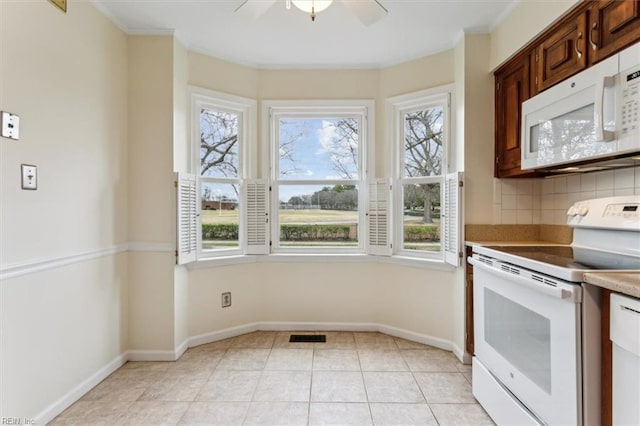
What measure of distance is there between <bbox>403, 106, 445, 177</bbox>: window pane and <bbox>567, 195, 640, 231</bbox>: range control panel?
1.17m

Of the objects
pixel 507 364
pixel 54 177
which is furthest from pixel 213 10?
pixel 507 364

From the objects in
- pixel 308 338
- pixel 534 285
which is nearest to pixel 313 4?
pixel 534 285

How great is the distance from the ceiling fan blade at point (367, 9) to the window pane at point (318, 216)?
1.79 metres

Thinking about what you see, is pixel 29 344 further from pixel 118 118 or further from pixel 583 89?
pixel 583 89

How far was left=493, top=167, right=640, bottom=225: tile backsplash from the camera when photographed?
234 cm

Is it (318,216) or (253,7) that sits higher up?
(253,7)

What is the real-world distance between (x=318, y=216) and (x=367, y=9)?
2.03m

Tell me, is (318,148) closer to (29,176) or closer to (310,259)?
(310,259)

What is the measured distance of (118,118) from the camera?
262cm

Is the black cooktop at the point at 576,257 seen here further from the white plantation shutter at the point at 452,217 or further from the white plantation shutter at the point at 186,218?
the white plantation shutter at the point at 186,218

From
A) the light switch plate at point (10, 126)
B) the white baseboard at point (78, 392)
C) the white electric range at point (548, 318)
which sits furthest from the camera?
the white baseboard at point (78, 392)

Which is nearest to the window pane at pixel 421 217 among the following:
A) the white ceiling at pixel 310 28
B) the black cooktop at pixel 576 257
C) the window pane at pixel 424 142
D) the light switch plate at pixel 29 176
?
the window pane at pixel 424 142

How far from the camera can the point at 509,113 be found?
251 cm

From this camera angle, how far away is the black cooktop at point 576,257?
1.45 m
